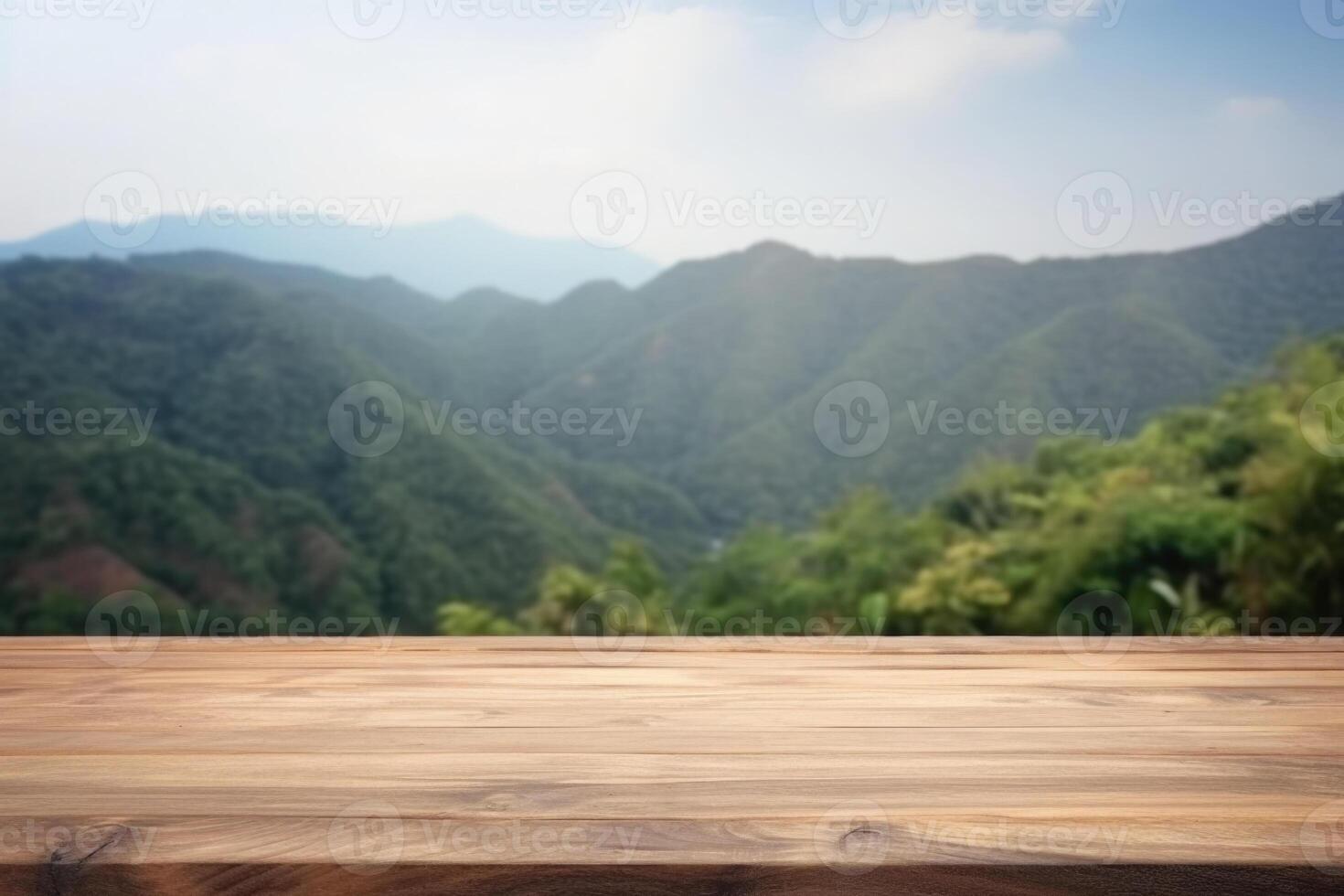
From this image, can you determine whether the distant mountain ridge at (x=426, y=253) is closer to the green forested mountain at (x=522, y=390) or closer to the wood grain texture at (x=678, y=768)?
the green forested mountain at (x=522, y=390)

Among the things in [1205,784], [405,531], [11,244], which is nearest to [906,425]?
[405,531]

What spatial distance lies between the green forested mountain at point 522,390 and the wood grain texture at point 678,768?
3545mm

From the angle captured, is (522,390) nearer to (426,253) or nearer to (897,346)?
(426,253)

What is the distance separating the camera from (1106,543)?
3.55 m

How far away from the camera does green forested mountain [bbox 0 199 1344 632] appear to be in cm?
501

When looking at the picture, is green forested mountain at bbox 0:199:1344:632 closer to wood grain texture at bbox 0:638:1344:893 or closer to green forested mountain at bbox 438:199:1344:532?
green forested mountain at bbox 438:199:1344:532

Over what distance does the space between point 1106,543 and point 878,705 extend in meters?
3.01

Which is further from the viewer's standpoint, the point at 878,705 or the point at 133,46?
the point at 133,46

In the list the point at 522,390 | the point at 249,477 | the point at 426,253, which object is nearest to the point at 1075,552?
the point at 522,390

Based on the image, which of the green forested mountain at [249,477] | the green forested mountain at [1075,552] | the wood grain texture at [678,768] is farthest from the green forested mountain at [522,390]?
the wood grain texture at [678,768]

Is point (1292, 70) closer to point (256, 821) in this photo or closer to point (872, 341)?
point (872, 341)

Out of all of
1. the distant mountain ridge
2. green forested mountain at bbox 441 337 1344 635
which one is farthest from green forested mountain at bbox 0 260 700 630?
green forested mountain at bbox 441 337 1344 635

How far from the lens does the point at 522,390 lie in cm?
625

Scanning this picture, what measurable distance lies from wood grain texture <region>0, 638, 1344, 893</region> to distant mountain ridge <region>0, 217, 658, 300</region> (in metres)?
5.00
